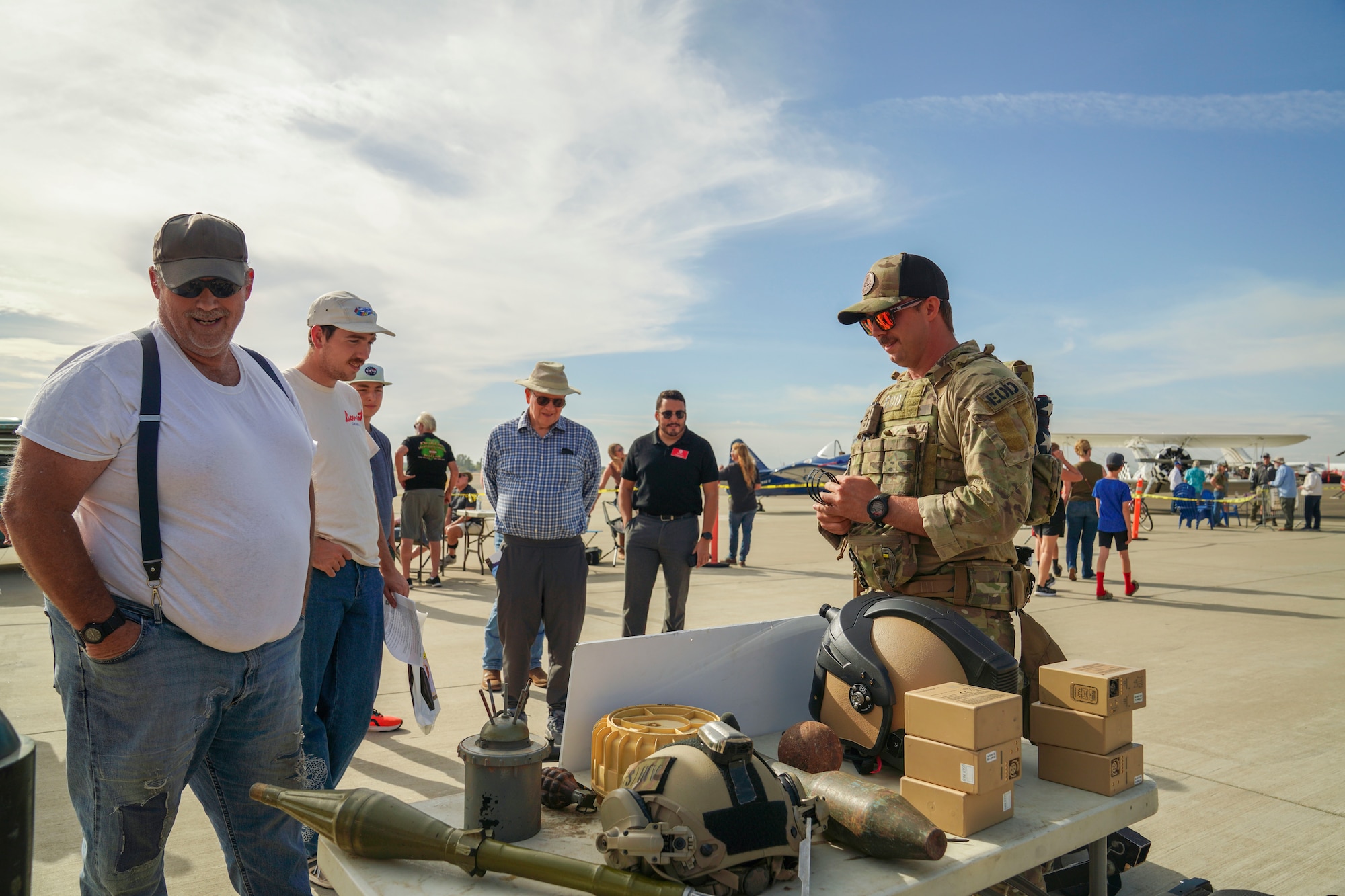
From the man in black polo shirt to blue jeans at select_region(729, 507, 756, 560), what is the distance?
636cm

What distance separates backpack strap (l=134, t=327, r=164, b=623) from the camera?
1864 mm

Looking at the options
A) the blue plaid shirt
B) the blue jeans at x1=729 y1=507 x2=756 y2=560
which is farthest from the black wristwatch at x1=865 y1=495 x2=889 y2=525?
the blue jeans at x1=729 y1=507 x2=756 y2=560

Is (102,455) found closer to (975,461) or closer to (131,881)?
(131,881)

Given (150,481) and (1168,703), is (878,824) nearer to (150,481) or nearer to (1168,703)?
(150,481)

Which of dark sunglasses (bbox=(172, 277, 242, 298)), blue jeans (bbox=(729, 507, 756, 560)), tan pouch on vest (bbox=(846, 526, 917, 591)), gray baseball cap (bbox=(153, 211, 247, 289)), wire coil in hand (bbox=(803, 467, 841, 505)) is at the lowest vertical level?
blue jeans (bbox=(729, 507, 756, 560))

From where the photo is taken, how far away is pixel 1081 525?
10.7 meters

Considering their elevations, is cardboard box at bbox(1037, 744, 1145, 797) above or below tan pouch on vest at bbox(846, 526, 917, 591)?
below

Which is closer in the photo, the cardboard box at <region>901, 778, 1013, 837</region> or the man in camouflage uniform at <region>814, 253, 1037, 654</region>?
the cardboard box at <region>901, 778, 1013, 837</region>

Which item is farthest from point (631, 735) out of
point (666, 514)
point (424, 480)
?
point (424, 480)

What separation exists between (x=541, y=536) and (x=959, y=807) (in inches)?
124

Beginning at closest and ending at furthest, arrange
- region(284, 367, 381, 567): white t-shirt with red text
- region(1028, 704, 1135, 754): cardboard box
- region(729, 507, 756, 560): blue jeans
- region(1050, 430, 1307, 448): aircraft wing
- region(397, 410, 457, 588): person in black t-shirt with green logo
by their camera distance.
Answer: region(1028, 704, 1135, 754): cardboard box
region(284, 367, 381, 567): white t-shirt with red text
region(397, 410, 457, 588): person in black t-shirt with green logo
region(729, 507, 756, 560): blue jeans
region(1050, 430, 1307, 448): aircraft wing

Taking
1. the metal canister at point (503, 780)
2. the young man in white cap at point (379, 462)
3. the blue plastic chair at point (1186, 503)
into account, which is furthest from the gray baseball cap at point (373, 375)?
the blue plastic chair at point (1186, 503)

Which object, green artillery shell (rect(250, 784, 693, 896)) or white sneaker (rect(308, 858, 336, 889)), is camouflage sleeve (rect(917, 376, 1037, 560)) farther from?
white sneaker (rect(308, 858, 336, 889))

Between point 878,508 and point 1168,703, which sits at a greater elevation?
point 878,508
